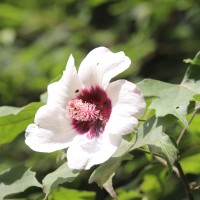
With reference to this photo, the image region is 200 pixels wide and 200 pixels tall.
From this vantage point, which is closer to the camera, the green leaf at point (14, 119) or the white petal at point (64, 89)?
the white petal at point (64, 89)

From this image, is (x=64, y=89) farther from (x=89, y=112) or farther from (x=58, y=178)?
(x=58, y=178)

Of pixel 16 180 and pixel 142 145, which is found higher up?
pixel 142 145

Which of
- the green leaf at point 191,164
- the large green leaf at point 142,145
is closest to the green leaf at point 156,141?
the large green leaf at point 142,145

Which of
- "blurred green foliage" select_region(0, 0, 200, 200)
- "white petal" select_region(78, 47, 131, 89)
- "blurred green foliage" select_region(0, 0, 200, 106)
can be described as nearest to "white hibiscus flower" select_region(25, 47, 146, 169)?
"white petal" select_region(78, 47, 131, 89)

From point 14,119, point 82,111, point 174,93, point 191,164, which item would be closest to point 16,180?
point 14,119

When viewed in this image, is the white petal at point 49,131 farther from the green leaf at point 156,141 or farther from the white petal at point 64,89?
the green leaf at point 156,141

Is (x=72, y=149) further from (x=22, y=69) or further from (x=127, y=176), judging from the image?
(x=22, y=69)
